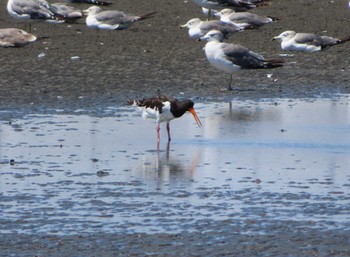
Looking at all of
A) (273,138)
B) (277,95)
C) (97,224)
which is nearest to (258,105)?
(277,95)

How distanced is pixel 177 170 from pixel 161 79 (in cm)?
650

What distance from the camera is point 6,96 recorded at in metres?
15.7

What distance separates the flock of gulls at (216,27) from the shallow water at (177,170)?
1921 millimetres

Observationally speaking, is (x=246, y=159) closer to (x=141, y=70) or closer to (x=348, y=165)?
(x=348, y=165)

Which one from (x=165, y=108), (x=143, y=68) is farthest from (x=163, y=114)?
(x=143, y=68)

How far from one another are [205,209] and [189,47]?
11662 millimetres

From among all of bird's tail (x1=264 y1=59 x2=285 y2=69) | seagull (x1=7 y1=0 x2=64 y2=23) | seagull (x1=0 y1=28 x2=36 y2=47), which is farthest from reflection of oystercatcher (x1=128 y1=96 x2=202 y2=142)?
seagull (x1=7 y1=0 x2=64 y2=23)

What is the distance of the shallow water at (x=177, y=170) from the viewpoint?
9.16 meters

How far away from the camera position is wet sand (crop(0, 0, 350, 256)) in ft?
27.0

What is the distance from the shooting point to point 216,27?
70.1ft

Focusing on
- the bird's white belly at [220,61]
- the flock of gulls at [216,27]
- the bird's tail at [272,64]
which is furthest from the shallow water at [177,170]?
the bird's tail at [272,64]

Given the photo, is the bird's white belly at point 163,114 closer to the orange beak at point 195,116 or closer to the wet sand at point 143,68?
the orange beak at point 195,116

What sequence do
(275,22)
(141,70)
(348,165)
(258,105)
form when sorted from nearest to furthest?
(348,165) → (258,105) → (141,70) → (275,22)

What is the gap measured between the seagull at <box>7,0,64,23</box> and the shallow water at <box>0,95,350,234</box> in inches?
301
